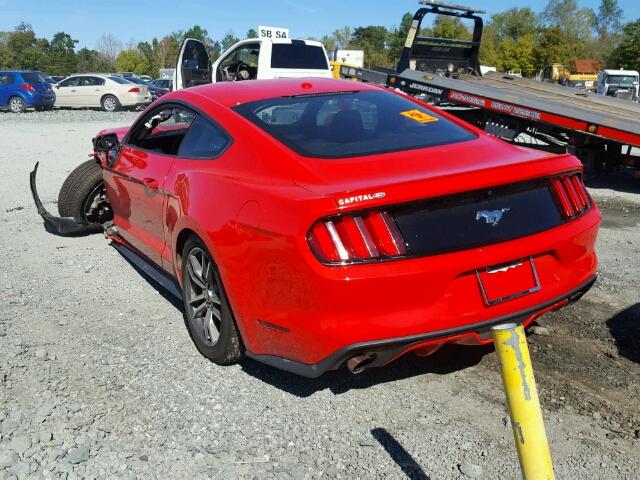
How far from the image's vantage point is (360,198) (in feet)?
8.71

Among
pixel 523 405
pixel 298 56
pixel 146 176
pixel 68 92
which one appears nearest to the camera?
pixel 523 405

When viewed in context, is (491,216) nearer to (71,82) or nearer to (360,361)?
(360,361)

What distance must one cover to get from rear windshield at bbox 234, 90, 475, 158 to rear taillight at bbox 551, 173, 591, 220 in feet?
2.08

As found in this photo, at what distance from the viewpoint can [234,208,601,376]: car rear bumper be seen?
2648 mm

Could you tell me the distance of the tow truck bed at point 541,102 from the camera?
838 cm

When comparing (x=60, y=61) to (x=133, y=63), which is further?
(x=133, y=63)

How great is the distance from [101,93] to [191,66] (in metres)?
11.9

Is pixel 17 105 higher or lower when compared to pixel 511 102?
lower

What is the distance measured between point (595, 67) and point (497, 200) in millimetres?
82832

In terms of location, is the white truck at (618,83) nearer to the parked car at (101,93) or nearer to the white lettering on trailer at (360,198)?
the parked car at (101,93)

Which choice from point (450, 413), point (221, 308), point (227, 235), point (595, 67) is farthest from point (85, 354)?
point (595, 67)

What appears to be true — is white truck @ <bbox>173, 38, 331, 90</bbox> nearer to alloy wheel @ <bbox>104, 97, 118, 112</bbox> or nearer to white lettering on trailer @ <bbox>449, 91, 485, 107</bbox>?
white lettering on trailer @ <bbox>449, 91, 485, 107</bbox>

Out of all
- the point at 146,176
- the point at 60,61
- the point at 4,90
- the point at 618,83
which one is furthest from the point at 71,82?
the point at 60,61

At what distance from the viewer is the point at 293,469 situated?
106 inches
